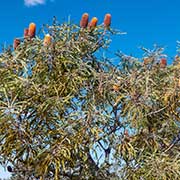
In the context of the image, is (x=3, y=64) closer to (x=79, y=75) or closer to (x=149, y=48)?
(x=79, y=75)

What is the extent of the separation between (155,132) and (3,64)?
129cm

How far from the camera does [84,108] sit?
3639mm

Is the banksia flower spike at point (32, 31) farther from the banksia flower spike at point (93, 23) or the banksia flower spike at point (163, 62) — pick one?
the banksia flower spike at point (163, 62)

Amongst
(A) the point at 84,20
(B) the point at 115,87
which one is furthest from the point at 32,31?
(B) the point at 115,87

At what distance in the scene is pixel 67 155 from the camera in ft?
10.8

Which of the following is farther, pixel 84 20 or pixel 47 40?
pixel 84 20

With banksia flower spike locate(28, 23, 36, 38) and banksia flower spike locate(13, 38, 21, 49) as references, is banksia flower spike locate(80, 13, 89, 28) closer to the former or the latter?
banksia flower spike locate(28, 23, 36, 38)

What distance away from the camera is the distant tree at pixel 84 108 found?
11.0ft

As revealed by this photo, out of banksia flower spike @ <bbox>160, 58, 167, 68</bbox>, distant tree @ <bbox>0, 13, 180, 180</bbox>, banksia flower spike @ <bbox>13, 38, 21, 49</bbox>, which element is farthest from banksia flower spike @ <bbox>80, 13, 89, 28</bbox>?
banksia flower spike @ <bbox>160, 58, 167, 68</bbox>

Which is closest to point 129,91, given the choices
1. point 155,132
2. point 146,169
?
point 155,132

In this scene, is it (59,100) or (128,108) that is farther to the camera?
(128,108)

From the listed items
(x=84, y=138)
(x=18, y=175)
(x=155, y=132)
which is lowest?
(x=18, y=175)

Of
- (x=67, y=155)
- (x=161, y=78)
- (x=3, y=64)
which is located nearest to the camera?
(x=67, y=155)

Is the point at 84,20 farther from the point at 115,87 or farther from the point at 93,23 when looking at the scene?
the point at 115,87
